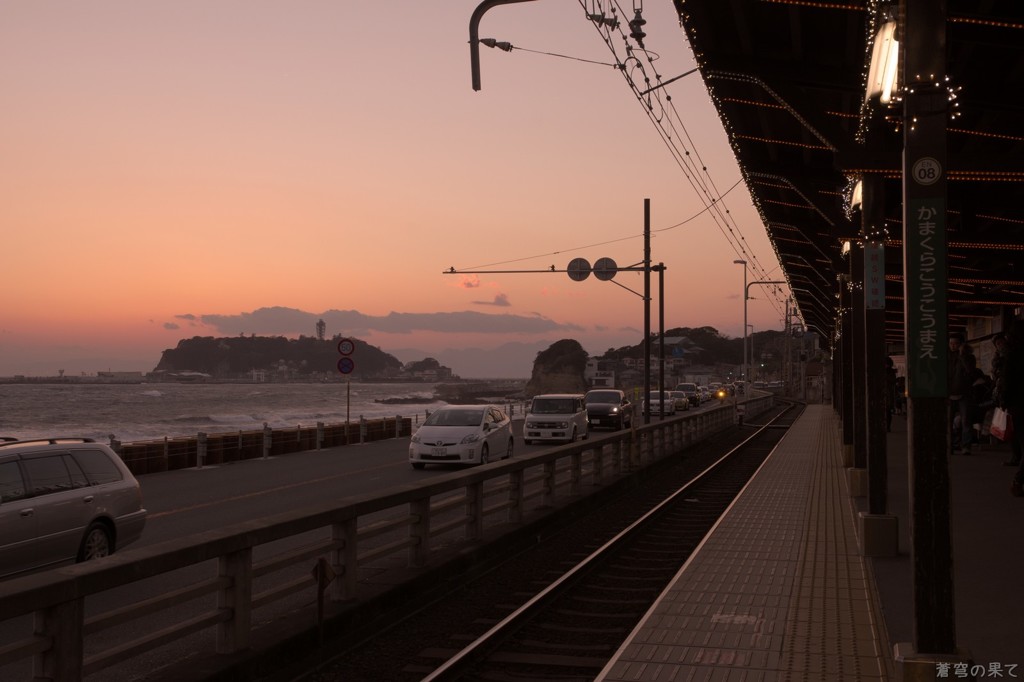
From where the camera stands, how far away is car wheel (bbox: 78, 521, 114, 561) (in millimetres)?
11227

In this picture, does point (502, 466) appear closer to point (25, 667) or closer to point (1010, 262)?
point (25, 667)

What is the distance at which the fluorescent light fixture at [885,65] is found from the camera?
22.1 ft

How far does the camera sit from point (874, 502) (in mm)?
11969

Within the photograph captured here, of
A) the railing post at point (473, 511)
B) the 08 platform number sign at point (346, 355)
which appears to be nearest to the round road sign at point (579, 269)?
the 08 platform number sign at point (346, 355)

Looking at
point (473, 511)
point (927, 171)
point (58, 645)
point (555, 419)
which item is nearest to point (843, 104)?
point (473, 511)


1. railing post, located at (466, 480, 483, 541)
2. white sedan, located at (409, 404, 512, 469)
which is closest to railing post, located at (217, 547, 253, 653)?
railing post, located at (466, 480, 483, 541)

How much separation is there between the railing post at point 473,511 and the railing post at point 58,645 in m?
6.95

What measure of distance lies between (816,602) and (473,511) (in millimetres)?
4302

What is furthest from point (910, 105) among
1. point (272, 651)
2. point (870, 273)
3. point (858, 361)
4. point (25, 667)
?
point (858, 361)

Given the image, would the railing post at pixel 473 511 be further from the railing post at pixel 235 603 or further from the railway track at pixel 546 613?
the railing post at pixel 235 603

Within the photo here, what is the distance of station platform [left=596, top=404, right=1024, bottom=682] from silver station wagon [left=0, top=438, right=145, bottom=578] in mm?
6155

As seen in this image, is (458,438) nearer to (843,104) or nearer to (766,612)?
(843,104)

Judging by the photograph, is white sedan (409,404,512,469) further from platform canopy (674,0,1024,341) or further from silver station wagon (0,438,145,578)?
silver station wagon (0,438,145,578)

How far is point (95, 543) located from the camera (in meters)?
11.4
